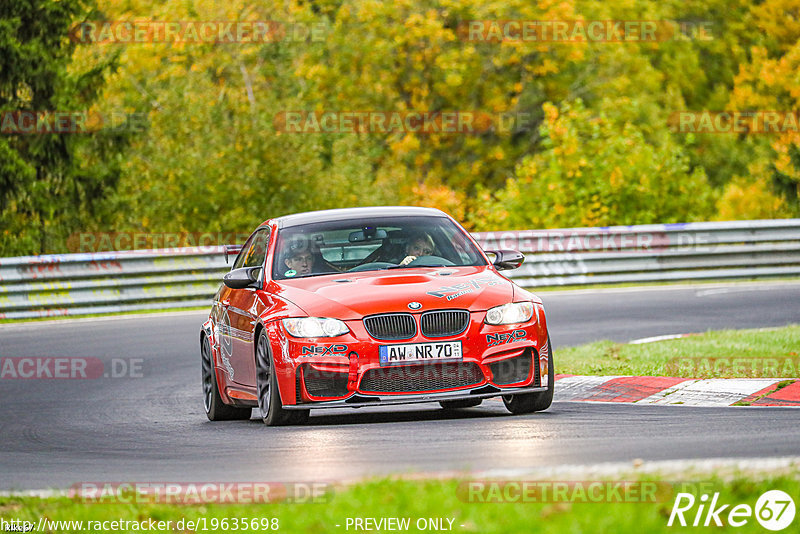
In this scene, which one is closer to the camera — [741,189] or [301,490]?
[301,490]

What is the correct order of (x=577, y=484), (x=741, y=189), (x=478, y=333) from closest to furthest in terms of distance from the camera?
1. (x=577, y=484)
2. (x=478, y=333)
3. (x=741, y=189)

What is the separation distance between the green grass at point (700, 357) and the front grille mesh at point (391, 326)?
3.40 m

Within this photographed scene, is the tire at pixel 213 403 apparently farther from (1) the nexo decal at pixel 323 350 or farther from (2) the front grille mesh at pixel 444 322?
(2) the front grille mesh at pixel 444 322

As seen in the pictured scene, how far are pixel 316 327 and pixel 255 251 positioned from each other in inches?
94.5

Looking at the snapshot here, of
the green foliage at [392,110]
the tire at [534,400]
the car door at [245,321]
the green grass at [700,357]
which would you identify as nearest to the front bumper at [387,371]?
the tire at [534,400]

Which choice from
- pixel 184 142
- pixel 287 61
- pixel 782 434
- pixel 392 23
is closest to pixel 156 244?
pixel 184 142

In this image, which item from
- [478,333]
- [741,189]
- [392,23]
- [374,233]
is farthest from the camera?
[392,23]

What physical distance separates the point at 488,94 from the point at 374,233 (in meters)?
45.7

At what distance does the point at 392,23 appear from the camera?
54.8 metres

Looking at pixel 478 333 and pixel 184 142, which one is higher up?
pixel 478 333

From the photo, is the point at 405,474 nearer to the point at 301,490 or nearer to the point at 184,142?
the point at 301,490

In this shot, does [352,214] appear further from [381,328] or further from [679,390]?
[679,390]

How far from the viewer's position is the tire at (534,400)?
1012cm

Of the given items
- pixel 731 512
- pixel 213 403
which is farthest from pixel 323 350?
pixel 731 512
